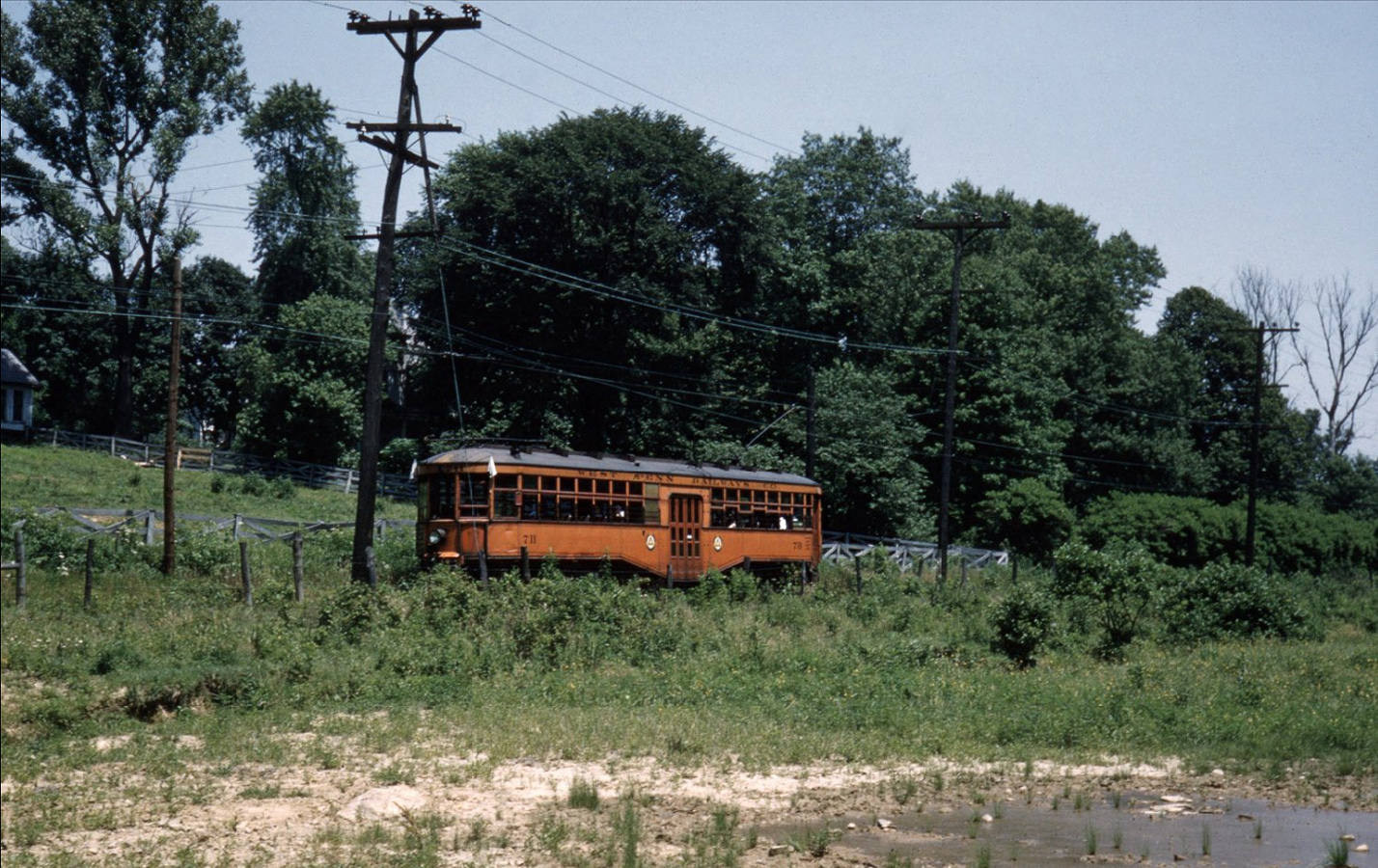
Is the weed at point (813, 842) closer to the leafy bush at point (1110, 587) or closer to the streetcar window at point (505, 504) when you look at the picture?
the leafy bush at point (1110, 587)

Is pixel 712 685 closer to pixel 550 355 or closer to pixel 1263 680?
pixel 1263 680

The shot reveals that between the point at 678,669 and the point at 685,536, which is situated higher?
the point at 685,536

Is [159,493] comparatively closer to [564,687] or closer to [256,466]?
[256,466]

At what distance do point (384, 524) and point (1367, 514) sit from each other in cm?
6886

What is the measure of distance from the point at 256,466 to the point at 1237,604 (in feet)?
135

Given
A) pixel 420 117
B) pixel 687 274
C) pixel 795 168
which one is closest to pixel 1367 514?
pixel 795 168

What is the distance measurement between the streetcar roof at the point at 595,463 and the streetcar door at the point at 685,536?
2.45 feet

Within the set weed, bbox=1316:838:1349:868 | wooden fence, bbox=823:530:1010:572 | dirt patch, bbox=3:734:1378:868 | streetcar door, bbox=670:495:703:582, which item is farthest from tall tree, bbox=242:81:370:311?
weed, bbox=1316:838:1349:868

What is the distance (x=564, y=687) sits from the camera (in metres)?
19.8

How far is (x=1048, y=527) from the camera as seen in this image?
2172 inches

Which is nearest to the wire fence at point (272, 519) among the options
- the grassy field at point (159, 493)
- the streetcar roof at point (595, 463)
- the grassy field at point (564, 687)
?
the grassy field at point (159, 493)

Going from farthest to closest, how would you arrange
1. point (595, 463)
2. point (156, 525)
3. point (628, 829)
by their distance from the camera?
point (156, 525) → point (595, 463) → point (628, 829)

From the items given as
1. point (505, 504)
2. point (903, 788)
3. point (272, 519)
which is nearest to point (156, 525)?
point (272, 519)

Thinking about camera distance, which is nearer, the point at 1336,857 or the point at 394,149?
the point at 1336,857
